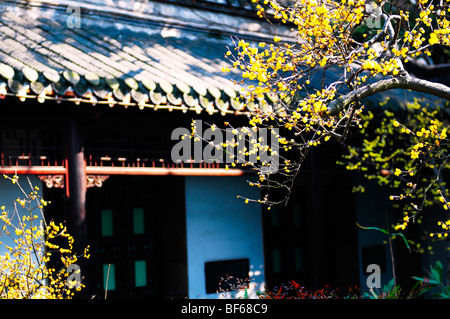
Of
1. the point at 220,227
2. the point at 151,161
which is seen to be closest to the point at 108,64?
the point at 151,161

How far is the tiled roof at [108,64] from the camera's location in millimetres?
5273

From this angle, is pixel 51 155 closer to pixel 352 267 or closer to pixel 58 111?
pixel 58 111

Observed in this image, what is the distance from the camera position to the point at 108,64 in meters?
6.14

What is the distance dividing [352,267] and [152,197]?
10.1 ft

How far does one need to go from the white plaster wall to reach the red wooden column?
6.35 ft

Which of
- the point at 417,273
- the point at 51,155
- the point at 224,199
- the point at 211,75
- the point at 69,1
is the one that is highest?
the point at 69,1

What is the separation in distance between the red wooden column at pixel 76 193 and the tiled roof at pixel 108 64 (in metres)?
0.61

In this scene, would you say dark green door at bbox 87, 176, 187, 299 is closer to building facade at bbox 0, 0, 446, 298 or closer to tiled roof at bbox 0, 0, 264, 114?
building facade at bbox 0, 0, 446, 298

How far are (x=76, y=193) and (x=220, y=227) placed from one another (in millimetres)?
2541

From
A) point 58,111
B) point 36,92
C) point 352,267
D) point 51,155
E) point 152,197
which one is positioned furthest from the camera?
point 352,267

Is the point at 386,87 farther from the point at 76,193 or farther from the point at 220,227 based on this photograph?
the point at 220,227

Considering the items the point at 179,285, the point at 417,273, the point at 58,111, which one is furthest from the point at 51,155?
the point at 417,273

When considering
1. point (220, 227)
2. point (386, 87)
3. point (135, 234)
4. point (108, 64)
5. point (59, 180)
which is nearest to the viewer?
point (386, 87)
